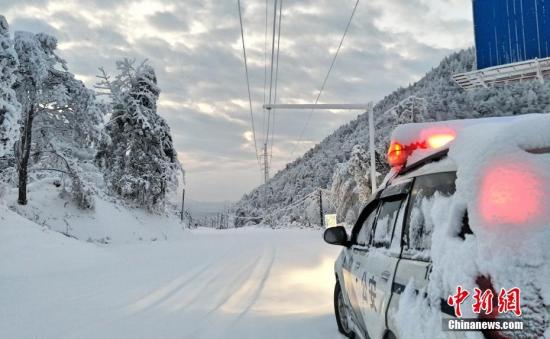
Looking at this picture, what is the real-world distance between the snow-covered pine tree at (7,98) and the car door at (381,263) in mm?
11532

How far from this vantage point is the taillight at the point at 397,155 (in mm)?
3670

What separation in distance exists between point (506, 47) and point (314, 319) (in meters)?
13.4

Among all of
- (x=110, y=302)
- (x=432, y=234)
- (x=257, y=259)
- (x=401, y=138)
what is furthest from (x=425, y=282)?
(x=257, y=259)

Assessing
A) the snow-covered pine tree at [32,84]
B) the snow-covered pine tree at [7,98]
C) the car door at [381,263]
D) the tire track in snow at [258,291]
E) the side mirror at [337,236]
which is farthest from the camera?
the snow-covered pine tree at [32,84]

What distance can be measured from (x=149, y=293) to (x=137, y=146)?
2113 cm

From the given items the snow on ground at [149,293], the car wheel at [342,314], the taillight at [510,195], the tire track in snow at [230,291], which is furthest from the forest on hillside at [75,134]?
the taillight at [510,195]

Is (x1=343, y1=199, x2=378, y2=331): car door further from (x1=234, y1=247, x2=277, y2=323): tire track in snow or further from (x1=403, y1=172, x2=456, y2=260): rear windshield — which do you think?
(x1=234, y1=247, x2=277, y2=323): tire track in snow

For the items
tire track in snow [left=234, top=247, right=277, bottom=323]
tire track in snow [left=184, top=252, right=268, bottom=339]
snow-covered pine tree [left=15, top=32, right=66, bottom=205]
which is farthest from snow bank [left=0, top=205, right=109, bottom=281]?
snow-covered pine tree [left=15, top=32, right=66, bottom=205]

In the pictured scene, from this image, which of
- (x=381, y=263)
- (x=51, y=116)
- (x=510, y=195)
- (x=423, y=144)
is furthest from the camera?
(x=51, y=116)

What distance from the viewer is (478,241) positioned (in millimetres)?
1984

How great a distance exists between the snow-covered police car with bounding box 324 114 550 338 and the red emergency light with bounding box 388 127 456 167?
0.46 m

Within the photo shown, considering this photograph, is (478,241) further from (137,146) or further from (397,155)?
(137,146)

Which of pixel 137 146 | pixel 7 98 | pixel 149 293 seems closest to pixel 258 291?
pixel 149 293

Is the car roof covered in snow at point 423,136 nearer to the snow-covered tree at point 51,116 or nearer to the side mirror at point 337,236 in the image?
the side mirror at point 337,236
